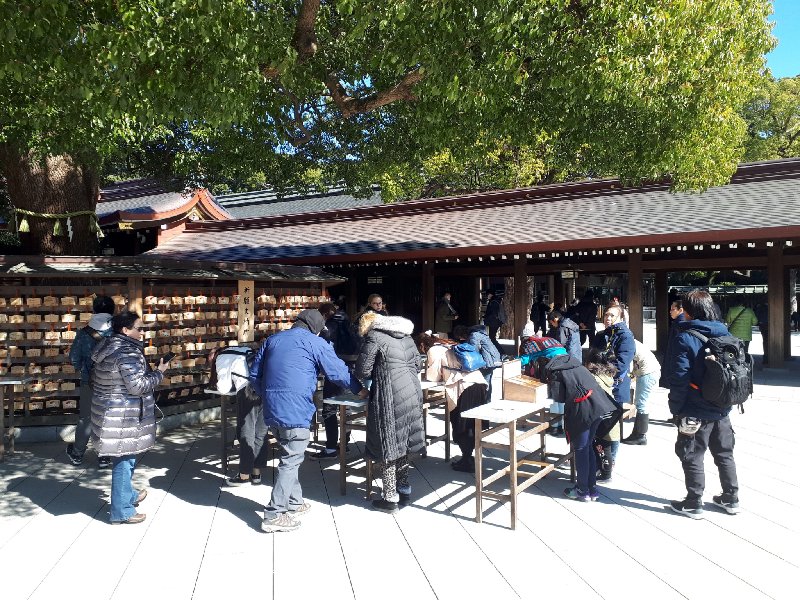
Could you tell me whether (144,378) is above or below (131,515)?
above

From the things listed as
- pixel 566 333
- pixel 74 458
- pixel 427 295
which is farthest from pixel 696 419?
pixel 427 295

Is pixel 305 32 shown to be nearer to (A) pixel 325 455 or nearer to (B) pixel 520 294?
(A) pixel 325 455

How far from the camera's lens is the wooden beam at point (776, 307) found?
12.3 meters

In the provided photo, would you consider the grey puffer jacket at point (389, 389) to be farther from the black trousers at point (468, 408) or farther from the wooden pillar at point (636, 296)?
the wooden pillar at point (636, 296)

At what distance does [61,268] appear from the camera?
7.49 metres

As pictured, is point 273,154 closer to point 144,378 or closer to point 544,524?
point 144,378

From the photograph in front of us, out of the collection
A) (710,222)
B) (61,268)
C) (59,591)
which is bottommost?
(59,591)

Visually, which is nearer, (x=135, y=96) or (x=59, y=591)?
(x=59, y=591)

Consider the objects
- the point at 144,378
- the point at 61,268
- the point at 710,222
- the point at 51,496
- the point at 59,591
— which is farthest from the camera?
the point at 710,222

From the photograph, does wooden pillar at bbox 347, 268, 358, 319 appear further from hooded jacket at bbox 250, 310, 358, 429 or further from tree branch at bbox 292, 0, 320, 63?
hooded jacket at bbox 250, 310, 358, 429

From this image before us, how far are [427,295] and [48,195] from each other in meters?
8.85

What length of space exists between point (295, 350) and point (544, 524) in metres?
2.39

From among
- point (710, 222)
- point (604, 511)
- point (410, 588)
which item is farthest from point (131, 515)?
point (710, 222)

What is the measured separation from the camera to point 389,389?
4852 millimetres
